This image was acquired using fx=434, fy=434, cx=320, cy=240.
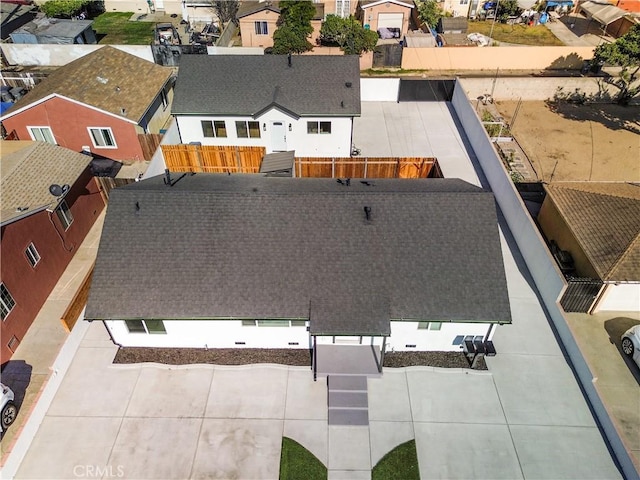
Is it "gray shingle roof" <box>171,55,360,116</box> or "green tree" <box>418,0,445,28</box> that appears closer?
"gray shingle roof" <box>171,55,360,116</box>

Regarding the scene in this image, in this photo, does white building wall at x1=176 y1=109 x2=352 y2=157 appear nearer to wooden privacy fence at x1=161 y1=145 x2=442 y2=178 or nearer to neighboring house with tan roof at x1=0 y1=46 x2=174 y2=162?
wooden privacy fence at x1=161 y1=145 x2=442 y2=178

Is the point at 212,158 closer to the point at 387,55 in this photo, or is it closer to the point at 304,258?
the point at 304,258

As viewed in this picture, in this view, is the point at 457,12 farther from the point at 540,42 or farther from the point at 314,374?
the point at 314,374

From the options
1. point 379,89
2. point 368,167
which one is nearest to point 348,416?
point 368,167

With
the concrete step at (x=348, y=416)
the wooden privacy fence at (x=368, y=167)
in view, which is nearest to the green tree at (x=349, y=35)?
the wooden privacy fence at (x=368, y=167)

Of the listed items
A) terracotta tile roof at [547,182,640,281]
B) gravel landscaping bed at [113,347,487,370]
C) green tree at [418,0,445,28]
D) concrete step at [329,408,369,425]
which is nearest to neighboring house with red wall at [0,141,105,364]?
gravel landscaping bed at [113,347,487,370]

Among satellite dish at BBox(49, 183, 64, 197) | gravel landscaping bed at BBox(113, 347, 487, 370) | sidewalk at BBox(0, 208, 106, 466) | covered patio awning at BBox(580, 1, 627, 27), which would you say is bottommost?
sidewalk at BBox(0, 208, 106, 466)

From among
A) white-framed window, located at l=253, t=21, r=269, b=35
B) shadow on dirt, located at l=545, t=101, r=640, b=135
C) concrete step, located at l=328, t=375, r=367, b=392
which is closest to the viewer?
concrete step, located at l=328, t=375, r=367, b=392

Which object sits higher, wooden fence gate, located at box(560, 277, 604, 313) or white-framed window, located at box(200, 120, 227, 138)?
white-framed window, located at box(200, 120, 227, 138)

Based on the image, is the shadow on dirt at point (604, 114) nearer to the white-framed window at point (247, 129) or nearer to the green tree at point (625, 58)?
the green tree at point (625, 58)
